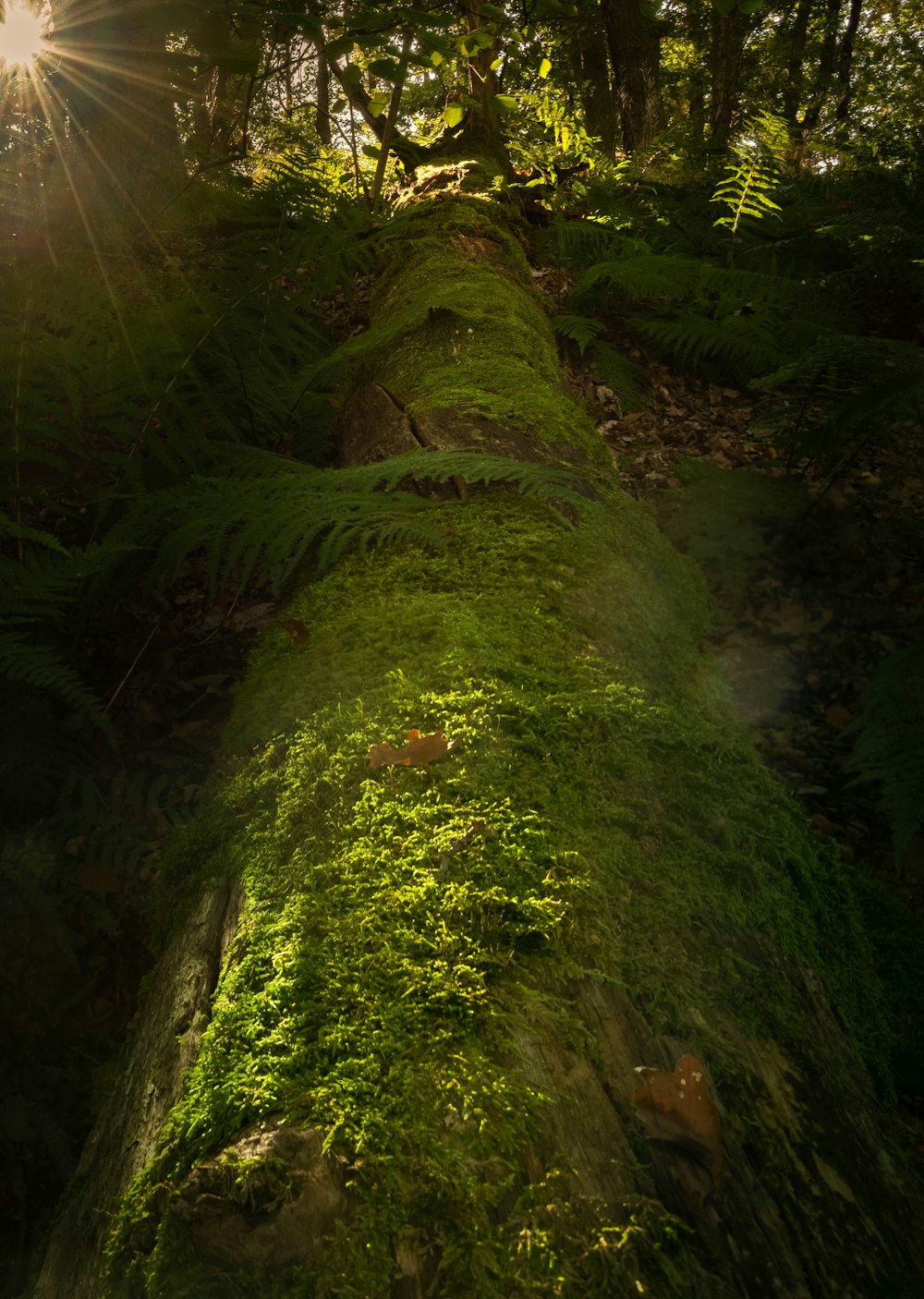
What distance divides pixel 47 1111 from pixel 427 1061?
1333mm

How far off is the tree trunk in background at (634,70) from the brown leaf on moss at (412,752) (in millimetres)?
9715

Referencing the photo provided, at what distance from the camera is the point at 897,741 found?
245 centimetres

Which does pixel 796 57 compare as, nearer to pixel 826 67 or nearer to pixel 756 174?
pixel 826 67

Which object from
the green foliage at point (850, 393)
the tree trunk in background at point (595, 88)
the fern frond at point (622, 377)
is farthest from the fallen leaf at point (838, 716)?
the tree trunk in background at point (595, 88)

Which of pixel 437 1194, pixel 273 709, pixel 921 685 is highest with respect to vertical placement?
pixel 921 685

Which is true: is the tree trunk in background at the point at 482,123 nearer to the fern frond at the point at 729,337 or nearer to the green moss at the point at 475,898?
the fern frond at the point at 729,337

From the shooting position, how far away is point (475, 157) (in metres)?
6.84

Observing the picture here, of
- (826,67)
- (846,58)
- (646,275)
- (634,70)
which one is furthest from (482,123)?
(826,67)

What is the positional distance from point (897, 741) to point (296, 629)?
195 centimetres

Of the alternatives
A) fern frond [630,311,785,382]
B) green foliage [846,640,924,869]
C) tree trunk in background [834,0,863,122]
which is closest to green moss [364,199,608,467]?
fern frond [630,311,785,382]

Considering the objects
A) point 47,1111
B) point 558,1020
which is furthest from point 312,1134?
point 47,1111

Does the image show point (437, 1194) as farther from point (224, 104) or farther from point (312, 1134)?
point (224, 104)

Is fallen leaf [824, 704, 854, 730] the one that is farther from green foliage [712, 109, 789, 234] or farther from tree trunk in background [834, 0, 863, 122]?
tree trunk in background [834, 0, 863, 122]

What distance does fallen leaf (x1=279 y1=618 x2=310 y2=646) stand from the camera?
265cm
